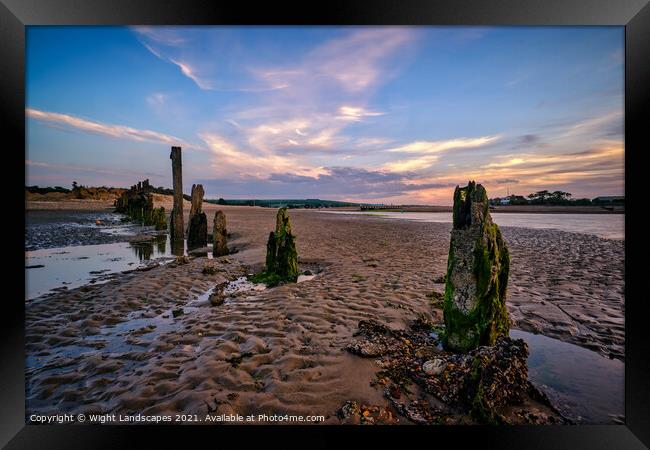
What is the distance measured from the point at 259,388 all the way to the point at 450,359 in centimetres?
230

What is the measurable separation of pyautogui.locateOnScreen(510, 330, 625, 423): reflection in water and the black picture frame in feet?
0.48

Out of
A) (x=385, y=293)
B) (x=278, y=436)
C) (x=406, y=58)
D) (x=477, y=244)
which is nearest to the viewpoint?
(x=278, y=436)

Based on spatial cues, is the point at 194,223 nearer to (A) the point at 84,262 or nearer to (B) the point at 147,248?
(B) the point at 147,248

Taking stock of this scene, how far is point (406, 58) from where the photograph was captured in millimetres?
4633

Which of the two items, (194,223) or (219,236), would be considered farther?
(194,223)

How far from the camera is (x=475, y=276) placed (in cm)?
355

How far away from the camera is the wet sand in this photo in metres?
3.02

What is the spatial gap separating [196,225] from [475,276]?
544 inches

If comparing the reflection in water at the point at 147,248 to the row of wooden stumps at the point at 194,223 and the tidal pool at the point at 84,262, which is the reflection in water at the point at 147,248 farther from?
the row of wooden stumps at the point at 194,223

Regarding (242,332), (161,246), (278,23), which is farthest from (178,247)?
(278,23)

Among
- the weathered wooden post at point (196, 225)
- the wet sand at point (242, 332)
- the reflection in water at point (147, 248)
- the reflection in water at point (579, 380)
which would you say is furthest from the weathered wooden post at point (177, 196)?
the reflection in water at point (579, 380)

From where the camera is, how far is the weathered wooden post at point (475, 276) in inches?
137

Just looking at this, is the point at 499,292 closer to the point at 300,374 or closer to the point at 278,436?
the point at 300,374

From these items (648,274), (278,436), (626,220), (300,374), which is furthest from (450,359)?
(626,220)
